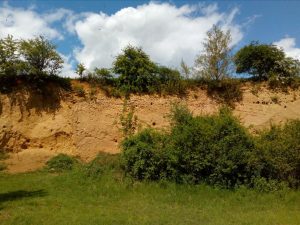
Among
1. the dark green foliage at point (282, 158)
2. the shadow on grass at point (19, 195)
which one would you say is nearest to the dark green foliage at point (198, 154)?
the dark green foliage at point (282, 158)

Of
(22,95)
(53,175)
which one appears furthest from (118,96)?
(53,175)

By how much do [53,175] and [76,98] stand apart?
496 cm

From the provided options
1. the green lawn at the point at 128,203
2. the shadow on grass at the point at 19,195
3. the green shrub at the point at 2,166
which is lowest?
the shadow on grass at the point at 19,195

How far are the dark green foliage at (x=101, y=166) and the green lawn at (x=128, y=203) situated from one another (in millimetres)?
367

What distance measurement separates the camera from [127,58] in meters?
19.9

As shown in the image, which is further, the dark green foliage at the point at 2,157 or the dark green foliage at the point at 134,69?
the dark green foliage at the point at 134,69

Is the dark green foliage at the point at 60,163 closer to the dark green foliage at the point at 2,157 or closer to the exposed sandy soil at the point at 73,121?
the exposed sandy soil at the point at 73,121

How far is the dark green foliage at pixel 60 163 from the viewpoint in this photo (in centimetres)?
1691

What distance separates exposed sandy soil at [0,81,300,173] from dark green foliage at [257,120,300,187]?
116 inches

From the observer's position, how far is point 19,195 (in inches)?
501

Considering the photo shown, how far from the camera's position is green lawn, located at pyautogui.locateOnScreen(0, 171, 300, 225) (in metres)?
10.3

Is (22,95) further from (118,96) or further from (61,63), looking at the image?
(118,96)

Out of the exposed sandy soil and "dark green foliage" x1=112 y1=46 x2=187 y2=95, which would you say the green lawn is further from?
"dark green foliage" x1=112 y1=46 x2=187 y2=95

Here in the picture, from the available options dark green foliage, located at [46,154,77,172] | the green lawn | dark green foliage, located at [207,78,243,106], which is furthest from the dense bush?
dark green foliage, located at [207,78,243,106]
